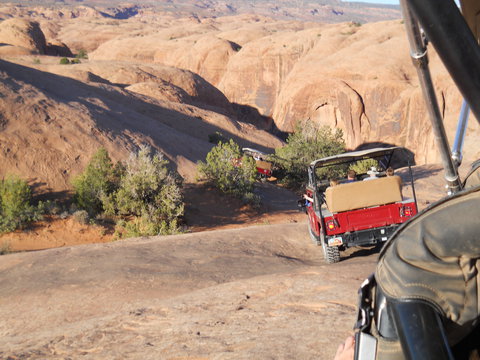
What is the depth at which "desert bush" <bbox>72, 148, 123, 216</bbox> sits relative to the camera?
47.4 feet

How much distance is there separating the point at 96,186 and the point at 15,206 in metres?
2.50

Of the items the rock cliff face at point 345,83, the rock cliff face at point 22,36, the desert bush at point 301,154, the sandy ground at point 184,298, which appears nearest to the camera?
the sandy ground at point 184,298

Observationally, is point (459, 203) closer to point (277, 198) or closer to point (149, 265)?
point (149, 265)

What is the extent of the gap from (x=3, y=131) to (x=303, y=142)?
44.3 feet

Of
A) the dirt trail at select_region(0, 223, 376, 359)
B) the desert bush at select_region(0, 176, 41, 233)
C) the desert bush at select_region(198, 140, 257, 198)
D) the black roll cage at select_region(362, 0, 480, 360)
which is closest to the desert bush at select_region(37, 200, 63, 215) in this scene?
the desert bush at select_region(0, 176, 41, 233)

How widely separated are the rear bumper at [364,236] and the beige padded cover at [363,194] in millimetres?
450

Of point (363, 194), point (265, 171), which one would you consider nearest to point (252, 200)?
point (265, 171)

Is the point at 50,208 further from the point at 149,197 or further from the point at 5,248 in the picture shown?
the point at 149,197

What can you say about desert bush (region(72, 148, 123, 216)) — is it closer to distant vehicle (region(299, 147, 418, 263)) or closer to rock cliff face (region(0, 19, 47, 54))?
distant vehicle (region(299, 147, 418, 263))

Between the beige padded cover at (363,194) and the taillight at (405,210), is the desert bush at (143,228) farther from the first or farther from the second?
the taillight at (405,210)

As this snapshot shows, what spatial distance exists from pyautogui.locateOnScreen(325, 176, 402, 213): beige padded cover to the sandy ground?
1.03 m

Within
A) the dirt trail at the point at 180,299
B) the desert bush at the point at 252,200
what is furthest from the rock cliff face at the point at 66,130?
the dirt trail at the point at 180,299

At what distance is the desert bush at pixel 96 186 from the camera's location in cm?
1446

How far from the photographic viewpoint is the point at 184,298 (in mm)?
5402
